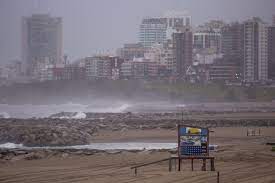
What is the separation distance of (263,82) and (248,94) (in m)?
5.78

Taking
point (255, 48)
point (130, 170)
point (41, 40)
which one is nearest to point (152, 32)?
point (41, 40)

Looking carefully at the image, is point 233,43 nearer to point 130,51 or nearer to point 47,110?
point 130,51

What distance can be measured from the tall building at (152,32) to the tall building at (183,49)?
12297 millimetres

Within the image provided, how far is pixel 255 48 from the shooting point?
62.6 meters

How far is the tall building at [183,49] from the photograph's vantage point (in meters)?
65.8

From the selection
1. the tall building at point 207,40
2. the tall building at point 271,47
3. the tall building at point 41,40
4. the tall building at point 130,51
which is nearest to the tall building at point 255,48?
the tall building at point 271,47

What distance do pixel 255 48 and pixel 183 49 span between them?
7.85 metres

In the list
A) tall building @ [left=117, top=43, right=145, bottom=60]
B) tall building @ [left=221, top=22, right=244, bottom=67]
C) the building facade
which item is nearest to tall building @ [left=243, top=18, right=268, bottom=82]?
tall building @ [left=221, top=22, right=244, bottom=67]

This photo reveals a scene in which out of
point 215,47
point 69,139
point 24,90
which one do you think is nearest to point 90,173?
point 69,139

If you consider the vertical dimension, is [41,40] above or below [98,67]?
above

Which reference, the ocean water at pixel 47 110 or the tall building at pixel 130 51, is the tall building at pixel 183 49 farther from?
the ocean water at pixel 47 110

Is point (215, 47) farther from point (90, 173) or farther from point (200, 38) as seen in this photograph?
point (90, 173)

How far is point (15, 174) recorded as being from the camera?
955 cm

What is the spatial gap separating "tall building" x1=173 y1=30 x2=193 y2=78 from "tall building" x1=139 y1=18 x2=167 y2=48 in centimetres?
1230
